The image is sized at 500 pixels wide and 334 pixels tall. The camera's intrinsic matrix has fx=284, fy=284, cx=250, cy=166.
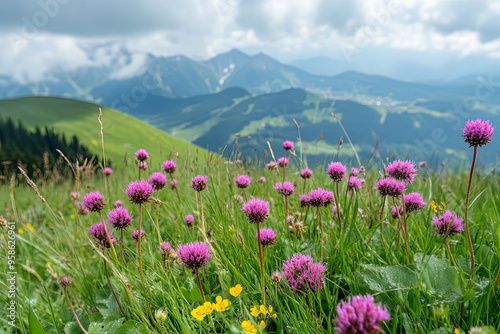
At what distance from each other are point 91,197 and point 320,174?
173 inches

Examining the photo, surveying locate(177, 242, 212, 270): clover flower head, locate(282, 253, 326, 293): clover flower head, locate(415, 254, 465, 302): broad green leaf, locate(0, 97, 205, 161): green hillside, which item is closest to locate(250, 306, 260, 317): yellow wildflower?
locate(282, 253, 326, 293): clover flower head

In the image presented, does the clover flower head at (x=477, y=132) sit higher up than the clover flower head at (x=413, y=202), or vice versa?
the clover flower head at (x=477, y=132)

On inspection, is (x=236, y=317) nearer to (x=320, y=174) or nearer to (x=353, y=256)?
(x=353, y=256)

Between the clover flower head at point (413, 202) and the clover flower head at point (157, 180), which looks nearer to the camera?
the clover flower head at point (413, 202)

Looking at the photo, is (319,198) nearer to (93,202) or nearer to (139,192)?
(139,192)

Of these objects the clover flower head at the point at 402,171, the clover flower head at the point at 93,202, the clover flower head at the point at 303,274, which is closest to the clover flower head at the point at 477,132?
the clover flower head at the point at 402,171

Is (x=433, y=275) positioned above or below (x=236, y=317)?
above

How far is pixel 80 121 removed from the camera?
10975 cm

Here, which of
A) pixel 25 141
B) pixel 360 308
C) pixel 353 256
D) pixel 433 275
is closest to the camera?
pixel 360 308

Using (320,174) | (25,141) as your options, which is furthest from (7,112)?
(320,174)

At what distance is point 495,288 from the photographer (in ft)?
5.00

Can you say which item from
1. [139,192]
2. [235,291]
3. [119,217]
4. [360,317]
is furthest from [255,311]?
[119,217]

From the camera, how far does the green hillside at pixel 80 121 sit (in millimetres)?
97062

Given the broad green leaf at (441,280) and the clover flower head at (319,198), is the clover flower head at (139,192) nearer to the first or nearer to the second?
the clover flower head at (319,198)
